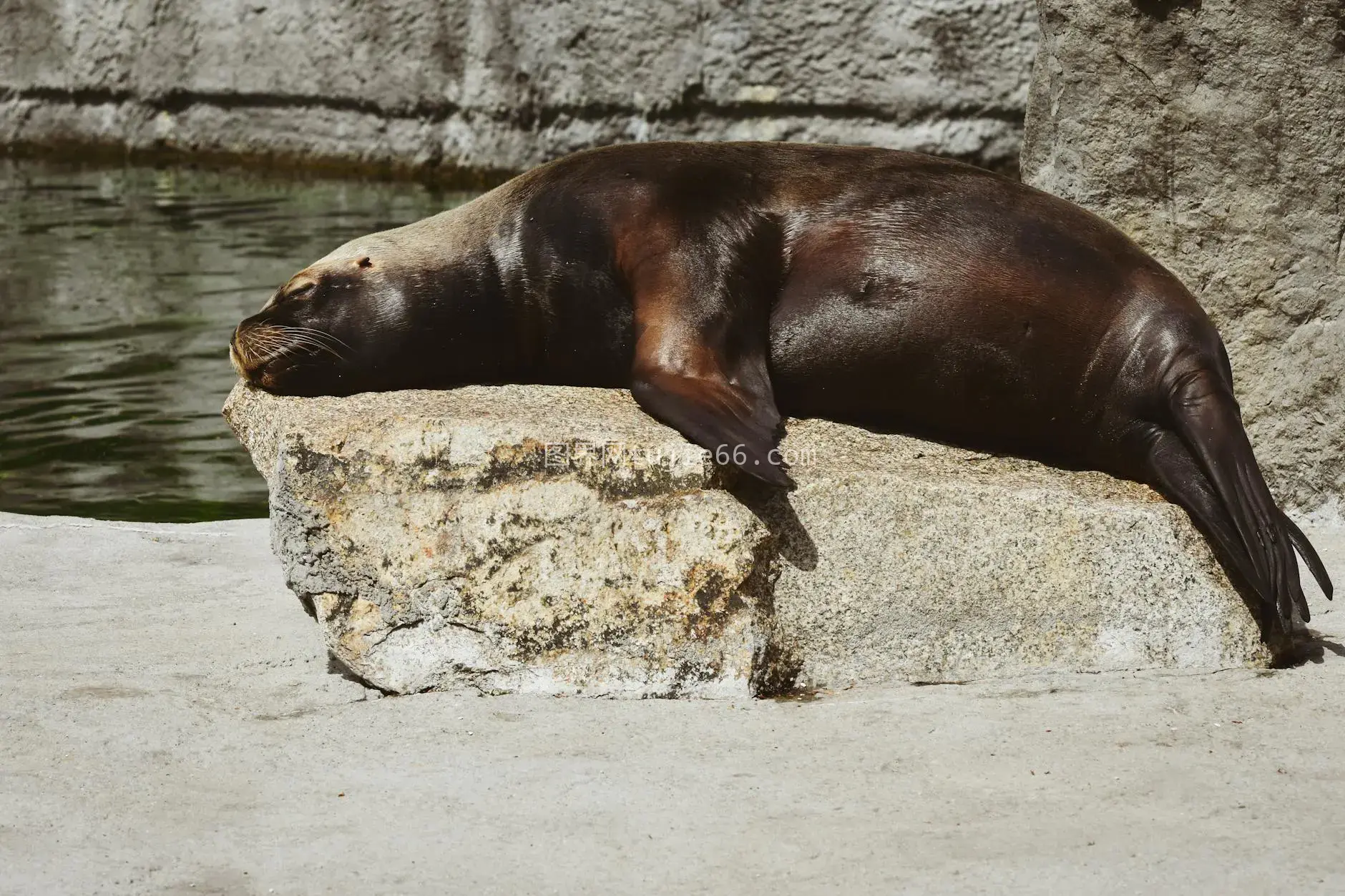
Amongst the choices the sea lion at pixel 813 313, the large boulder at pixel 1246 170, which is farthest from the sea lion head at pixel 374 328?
the large boulder at pixel 1246 170

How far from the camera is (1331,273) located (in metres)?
4.80

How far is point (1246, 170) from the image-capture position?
15.9 feet

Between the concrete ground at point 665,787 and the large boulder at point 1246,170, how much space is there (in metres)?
1.20

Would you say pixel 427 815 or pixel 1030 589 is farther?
pixel 1030 589

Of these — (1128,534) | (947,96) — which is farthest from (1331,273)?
(947,96)

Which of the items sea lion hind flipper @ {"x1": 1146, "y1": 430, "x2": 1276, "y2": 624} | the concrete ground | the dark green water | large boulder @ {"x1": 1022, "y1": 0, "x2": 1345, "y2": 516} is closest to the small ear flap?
the concrete ground

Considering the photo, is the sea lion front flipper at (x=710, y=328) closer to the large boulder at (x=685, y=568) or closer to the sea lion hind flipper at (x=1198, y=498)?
the large boulder at (x=685, y=568)

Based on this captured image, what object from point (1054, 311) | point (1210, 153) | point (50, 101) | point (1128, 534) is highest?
point (1210, 153)

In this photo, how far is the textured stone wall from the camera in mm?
11148

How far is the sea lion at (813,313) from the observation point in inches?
159

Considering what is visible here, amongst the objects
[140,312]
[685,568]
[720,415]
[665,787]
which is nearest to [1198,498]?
[720,415]

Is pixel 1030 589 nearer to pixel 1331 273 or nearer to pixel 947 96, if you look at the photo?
pixel 1331 273

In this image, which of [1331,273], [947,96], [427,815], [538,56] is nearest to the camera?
[427,815]

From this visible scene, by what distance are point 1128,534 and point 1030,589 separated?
269 mm
